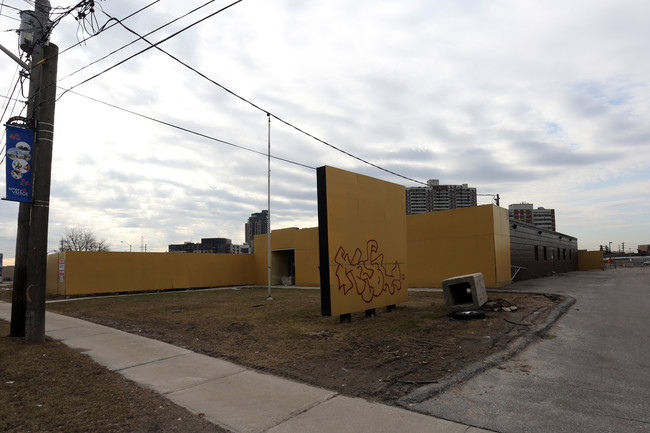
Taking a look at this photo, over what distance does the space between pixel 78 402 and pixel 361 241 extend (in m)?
7.85

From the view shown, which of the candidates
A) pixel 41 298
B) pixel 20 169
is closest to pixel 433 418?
pixel 41 298

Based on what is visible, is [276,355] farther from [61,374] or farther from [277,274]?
[277,274]

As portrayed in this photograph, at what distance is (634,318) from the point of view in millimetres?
9875

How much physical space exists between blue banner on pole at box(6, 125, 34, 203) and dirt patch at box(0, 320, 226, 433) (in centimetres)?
343

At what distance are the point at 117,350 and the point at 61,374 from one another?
5.66 ft

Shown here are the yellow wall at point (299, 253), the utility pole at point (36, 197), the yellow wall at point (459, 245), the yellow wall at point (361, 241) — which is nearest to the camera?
the utility pole at point (36, 197)

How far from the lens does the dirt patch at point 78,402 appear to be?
13.6 feet

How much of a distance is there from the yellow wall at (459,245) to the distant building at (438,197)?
9.01 meters

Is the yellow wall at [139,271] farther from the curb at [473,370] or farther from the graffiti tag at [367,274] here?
the curb at [473,370]

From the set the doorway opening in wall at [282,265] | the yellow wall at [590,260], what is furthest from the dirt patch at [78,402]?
the yellow wall at [590,260]

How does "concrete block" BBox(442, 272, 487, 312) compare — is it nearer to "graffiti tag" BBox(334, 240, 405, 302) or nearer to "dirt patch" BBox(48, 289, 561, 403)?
"dirt patch" BBox(48, 289, 561, 403)

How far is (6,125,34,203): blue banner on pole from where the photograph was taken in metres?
8.21

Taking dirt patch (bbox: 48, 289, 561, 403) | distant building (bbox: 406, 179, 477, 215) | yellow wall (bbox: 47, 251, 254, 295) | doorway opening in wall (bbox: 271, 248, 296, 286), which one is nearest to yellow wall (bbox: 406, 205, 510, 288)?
dirt patch (bbox: 48, 289, 561, 403)

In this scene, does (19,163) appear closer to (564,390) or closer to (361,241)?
(361,241)
